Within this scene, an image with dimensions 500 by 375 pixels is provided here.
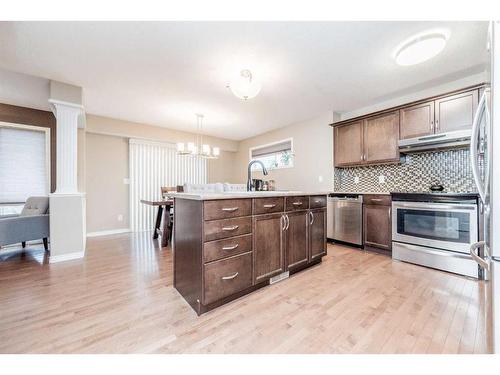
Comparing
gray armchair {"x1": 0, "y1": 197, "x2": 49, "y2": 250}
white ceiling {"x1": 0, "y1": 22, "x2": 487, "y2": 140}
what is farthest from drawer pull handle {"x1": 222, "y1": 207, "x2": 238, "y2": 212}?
gray armchair {"x1": 0, "y1": 197, "x2": 49, "y2": 250}

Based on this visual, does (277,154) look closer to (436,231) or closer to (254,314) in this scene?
(436,231)

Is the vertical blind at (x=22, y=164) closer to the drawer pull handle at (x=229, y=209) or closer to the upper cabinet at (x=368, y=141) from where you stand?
the drawer pull handle at (x=229, y=209)

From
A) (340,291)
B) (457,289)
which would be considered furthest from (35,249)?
(457,289)

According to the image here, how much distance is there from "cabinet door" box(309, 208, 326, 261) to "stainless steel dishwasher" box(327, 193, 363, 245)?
101 cm

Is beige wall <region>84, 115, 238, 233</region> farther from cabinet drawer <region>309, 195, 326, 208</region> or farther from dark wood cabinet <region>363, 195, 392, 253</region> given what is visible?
dark wood cabinet <region>363, 195, 392, 253</region>

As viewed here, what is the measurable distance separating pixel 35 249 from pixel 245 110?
411 centimetres

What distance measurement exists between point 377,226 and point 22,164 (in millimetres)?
6004

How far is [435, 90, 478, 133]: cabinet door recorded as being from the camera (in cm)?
239

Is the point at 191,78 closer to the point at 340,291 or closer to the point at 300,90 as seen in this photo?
the point at 300,90

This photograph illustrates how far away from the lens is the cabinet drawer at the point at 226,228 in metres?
1.52

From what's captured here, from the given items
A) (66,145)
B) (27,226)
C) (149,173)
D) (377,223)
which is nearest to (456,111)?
(377,223)

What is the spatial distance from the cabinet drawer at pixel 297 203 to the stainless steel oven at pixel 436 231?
142 cm
